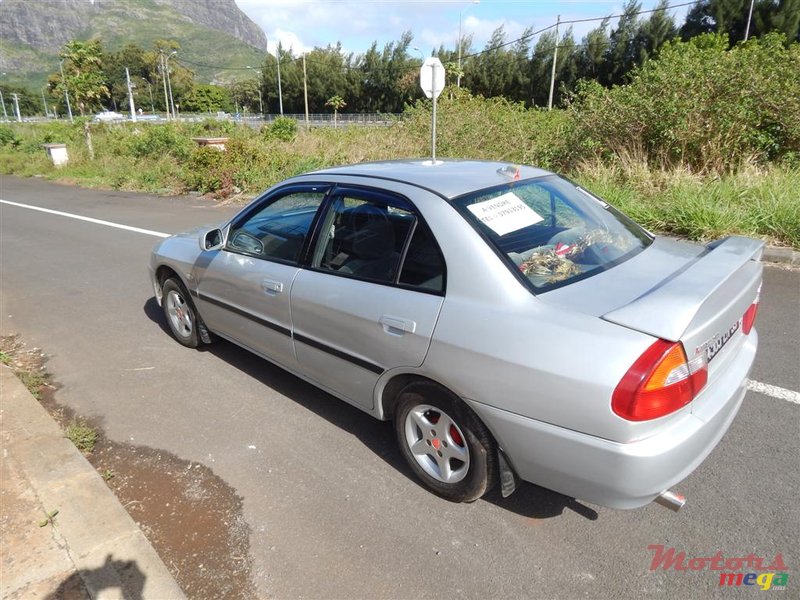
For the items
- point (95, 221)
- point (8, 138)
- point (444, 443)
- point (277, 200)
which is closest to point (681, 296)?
point (444, 443)

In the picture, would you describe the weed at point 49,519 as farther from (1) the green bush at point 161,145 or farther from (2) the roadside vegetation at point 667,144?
(1) the green bush at point 161,145

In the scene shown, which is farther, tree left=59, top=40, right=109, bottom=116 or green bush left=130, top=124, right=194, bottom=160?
tree left=59, top=40, right=109, bottom=116

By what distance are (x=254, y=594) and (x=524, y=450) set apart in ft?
4.23

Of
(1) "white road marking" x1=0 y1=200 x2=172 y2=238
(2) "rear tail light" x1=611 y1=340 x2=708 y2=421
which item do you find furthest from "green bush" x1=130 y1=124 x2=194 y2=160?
(2) "rear tail light" x1=611 y1=340 x2=708 y2=421

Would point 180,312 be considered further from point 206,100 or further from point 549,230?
point 206,100

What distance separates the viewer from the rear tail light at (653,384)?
1959 mm

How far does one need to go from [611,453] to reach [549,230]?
1.20 meters

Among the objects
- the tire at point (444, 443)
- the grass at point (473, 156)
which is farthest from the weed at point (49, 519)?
the grass at point (473, 156)

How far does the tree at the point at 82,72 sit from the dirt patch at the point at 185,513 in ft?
101

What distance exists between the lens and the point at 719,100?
8.59m

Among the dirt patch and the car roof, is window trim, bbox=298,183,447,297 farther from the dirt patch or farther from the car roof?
the dirt patch

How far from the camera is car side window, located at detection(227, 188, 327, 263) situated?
338 centimetres

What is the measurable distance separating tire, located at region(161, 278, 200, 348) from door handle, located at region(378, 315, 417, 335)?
2387mm

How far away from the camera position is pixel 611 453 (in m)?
2.02
